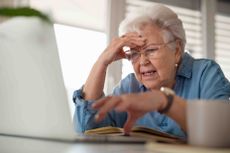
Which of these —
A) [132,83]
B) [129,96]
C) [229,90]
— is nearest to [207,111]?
[129,96]

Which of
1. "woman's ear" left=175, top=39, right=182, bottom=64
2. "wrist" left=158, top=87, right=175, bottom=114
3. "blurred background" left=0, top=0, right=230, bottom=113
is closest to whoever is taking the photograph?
"wrist" left=158, top=87, right=175, bottom=114

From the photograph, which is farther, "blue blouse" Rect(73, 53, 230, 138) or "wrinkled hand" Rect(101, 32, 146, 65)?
"wrinkled hand" Rect(101, 32, 146, 65)

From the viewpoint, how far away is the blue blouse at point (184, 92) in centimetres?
124

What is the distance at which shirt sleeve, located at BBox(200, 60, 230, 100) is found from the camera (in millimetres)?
1194

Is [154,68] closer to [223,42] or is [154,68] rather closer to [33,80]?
[33,80]

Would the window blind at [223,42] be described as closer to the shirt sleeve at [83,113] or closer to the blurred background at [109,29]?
the blurred background at [109,29]

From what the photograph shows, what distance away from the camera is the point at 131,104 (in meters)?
0.57

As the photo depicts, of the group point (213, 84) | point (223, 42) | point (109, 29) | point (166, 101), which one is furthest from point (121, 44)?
point (223, 42)

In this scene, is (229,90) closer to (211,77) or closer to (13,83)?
(211,77)

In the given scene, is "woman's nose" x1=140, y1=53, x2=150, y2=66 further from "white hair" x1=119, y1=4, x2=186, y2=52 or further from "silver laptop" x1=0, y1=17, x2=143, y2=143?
"silver laptop" x1=0, y1=17, x2=143, y2=143

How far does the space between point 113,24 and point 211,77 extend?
1320mm

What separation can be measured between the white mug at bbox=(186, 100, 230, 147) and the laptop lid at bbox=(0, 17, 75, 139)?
8.7 inches

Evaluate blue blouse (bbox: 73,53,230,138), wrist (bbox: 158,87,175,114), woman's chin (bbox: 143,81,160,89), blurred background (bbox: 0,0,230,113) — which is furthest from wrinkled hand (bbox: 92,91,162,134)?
blurred background (bbox: 0,0,230,113)

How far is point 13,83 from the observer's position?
631 mm
